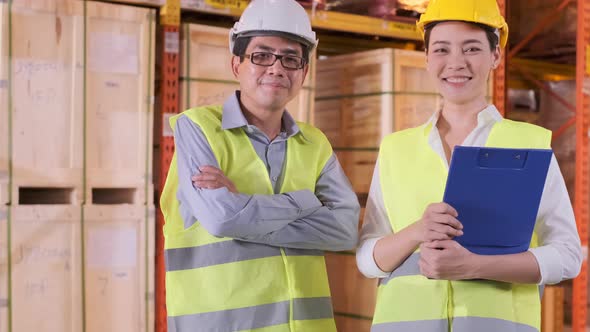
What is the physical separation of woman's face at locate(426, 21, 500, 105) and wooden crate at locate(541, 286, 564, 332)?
477 centimetres

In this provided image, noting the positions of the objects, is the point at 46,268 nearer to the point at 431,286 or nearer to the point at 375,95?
the point at 375,95

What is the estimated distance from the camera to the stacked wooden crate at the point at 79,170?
4.62 meters

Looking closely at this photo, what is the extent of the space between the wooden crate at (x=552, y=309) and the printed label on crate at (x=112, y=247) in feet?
12.4

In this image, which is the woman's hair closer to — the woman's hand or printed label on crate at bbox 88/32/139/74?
the woman's hand

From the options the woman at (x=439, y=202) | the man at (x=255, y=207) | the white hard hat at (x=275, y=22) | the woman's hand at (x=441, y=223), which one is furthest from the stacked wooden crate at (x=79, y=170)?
the woman's hand at (x=441, y=223)

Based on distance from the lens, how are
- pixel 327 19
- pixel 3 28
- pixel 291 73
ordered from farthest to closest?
pixel 327 19
pixel 3 28
pixel 291 73

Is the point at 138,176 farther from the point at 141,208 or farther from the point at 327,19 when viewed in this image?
the point at 327,19

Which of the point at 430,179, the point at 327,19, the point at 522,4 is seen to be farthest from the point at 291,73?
the point at 522,4

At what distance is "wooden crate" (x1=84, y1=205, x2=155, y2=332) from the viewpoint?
4867 millimetres

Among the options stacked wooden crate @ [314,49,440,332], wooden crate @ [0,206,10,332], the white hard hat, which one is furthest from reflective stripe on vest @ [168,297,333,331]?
stacked wooden crate @ [314,49,440,332]

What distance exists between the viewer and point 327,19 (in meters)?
5.89

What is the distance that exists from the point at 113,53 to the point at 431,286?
2.99 metres

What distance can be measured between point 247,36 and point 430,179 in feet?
3.05

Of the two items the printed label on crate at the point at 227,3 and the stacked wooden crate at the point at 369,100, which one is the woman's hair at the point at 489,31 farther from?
the stacked wooden crate at the point at 369,100
